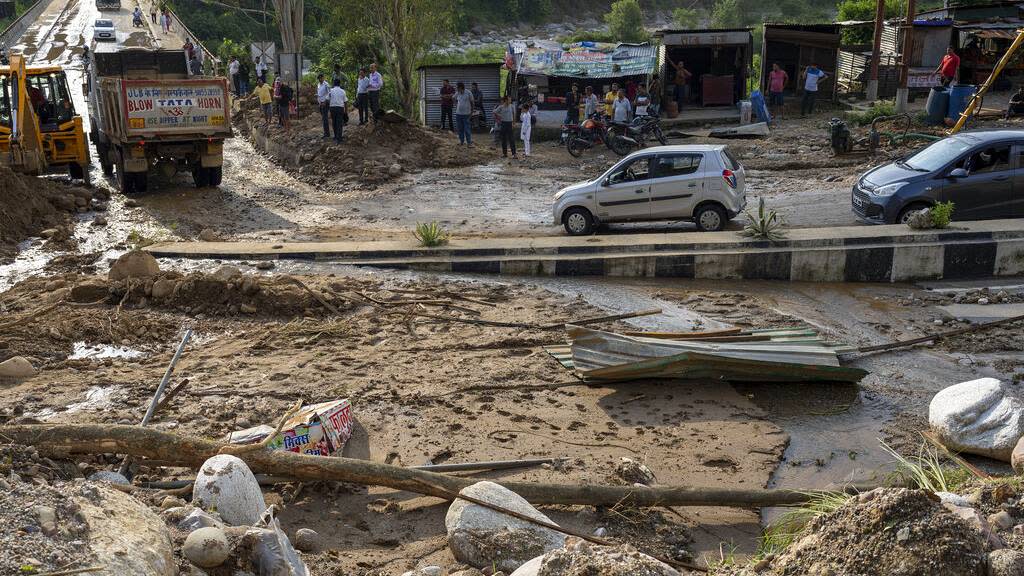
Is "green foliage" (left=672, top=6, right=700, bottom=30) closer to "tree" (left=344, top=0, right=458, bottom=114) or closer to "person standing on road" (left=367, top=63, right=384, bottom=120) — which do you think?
"tree" (left=344, top=0, right=458, bottom=114)

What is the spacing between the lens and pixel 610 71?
27500 mm

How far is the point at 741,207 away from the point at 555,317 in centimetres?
570

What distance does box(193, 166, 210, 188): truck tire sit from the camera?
19.7 metres

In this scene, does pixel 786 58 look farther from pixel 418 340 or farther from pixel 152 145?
pixel 418 340

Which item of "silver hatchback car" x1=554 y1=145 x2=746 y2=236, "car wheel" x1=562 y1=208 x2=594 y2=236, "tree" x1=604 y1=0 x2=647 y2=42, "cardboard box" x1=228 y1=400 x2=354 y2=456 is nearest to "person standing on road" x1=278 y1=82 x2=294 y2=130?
"car wheel" x1=562 y1=208 x2=594 y2=236

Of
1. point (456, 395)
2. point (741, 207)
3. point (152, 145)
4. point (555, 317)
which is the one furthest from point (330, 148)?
point (456, 395)

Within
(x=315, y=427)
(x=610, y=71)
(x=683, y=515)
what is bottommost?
(x=683, y=515)

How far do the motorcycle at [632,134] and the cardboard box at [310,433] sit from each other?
16.4 metres

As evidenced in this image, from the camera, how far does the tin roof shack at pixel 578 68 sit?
27.4 m

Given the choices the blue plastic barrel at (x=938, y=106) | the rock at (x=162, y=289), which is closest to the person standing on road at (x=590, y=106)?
the blue plastic barrel at (x=938, y=106)

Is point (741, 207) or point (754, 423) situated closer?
point (754, 423)

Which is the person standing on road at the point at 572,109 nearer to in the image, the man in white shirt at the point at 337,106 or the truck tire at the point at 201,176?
the man in white shirt at the point at 337,106

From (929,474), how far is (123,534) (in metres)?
5.35

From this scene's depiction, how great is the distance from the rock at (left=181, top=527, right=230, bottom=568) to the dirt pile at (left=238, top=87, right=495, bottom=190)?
1535cm
